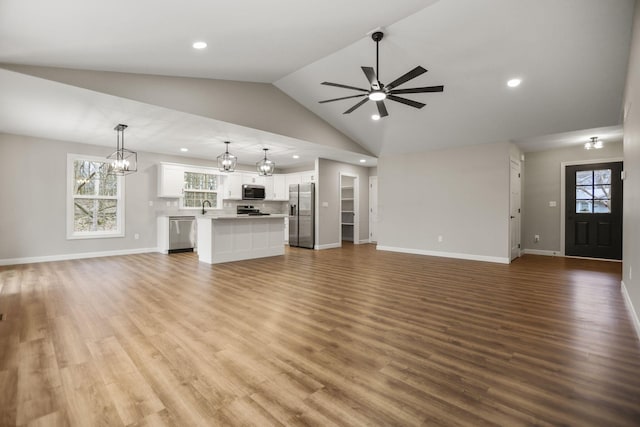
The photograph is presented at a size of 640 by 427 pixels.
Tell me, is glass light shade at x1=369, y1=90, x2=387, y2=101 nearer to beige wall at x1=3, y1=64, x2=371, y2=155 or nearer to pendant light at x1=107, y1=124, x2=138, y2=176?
beige wall at x1=3, y1=64, x2=371, y2=155

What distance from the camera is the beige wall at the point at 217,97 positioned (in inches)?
143

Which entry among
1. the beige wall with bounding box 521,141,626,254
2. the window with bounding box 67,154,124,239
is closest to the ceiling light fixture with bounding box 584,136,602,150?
the beige wall with bounding box 521,141,626,254

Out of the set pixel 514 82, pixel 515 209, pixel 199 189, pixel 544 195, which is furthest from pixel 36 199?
pixel 544 195

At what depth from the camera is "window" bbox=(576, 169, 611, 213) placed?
6602 millimetres

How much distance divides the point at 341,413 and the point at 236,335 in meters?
1.31

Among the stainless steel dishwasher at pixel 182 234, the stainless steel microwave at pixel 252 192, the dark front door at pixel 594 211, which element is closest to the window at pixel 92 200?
the stainless steel dishwasher at pixel 182 234

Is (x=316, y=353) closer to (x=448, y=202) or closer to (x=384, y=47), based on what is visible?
(x=384, y=47)

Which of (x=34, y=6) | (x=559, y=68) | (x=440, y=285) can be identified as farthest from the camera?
(x=440, y=285)

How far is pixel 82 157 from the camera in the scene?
21.7ft

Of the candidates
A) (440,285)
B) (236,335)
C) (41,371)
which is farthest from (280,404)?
(440,285)

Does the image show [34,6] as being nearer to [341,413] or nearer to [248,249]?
[341,413]

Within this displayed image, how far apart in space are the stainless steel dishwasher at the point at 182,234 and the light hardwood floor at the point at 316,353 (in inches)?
120

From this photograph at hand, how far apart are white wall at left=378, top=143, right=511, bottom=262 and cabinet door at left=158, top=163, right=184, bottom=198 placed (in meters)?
5.26

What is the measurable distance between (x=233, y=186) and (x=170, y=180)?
5.73 feet
